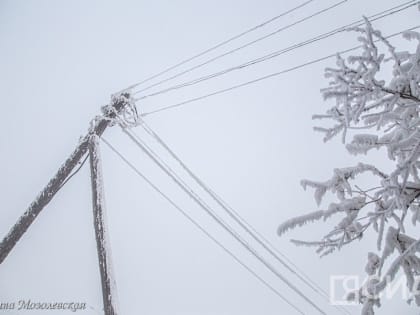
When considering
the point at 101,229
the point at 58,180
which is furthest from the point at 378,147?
the point at 58,180

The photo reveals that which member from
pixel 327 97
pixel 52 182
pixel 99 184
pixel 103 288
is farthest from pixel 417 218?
pixel 52 182

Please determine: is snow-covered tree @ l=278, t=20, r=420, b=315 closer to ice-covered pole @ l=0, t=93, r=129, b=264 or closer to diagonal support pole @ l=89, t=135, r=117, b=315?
diagonal support pole @ l=89, t=135, r=117, b=315

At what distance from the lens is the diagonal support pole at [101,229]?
187 inches

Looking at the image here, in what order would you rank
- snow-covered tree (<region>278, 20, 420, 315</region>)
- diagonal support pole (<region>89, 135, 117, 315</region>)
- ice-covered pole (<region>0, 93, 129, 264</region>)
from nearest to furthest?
snow-covered tree (<region>278, 20, 420, 315</region>) < diagonal support pole (<region>89, 135, 117, 315</region>) < ice-covered pole (<region>0, 93, 129, 264</region>)

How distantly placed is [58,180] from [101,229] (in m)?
1.74

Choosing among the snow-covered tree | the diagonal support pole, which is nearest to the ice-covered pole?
the diagonal support pole

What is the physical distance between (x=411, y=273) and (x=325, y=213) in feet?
2.42

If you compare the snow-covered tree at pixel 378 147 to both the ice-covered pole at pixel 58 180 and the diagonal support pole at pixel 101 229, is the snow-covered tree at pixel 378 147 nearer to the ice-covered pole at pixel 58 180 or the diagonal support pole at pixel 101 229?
the diagonal support pole at pixel 101 229

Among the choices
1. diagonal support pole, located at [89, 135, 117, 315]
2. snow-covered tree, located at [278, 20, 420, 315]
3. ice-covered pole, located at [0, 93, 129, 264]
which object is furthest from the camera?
ice-covered pole, located at [0, 93, 129, 264]

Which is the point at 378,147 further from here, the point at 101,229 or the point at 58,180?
the point at 58,180

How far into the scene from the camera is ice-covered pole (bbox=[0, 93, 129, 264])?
6.26 meters

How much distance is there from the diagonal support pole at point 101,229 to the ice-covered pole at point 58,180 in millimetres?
266

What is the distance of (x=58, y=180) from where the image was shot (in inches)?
248

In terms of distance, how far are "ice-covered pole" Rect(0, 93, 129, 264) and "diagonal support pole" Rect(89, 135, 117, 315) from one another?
0.27 metres
